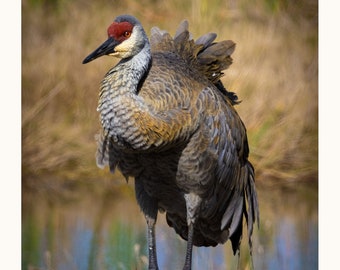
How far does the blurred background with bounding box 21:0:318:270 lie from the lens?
18.6ft

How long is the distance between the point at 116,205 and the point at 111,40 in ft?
7.98

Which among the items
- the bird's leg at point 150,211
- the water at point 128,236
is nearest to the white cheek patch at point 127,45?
the bird's leg at point 150,211

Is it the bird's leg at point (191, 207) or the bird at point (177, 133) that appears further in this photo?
the bird's leg at point (191, 207)

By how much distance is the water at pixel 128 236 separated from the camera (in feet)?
18.3

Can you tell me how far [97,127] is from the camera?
6.38 metres

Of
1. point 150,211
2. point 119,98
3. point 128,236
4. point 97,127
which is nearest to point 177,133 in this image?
point 119,98

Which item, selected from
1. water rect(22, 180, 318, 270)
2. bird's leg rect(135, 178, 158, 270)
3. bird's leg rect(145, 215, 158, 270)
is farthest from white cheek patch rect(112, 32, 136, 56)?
water rect(22, 180, 318, 270)

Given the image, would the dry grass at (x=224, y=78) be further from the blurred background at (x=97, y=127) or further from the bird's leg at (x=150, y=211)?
the bird's leg at (x=150, y=211)

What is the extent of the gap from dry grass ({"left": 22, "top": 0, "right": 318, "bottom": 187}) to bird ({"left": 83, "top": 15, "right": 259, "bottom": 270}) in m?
0.78

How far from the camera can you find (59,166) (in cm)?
632

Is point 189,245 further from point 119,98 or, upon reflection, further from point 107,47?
point 107,47

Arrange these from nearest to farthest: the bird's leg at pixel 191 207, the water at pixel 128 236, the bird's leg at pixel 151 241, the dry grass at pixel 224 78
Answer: the bird's leg at pixel 191 207 < the bird's leg at pixel 151 241 < the water at pixel 128 236 < the dry grass at pixel 224 78

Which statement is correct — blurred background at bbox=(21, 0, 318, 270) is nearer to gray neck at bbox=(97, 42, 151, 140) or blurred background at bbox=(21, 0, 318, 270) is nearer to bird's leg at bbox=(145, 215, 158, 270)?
bird's leg at bbox=(145, 215, 158, 270)

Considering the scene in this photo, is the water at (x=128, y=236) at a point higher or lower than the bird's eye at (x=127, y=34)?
lower
